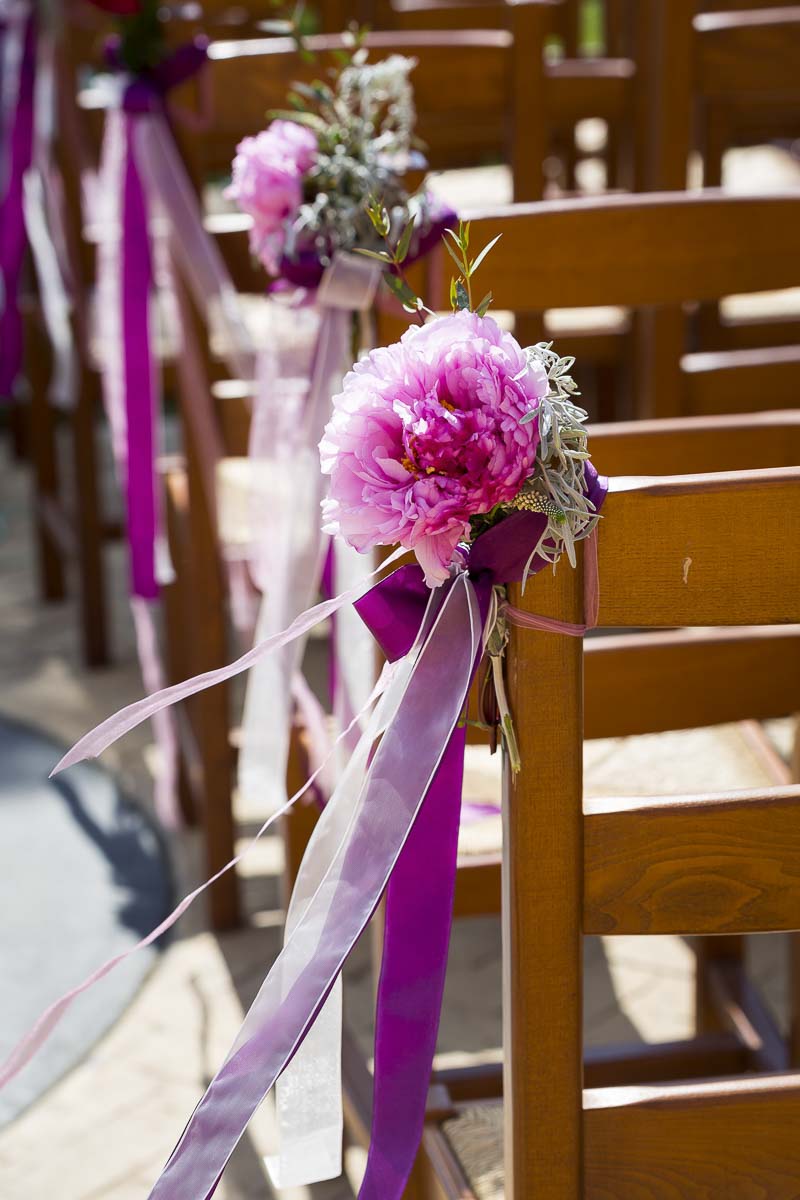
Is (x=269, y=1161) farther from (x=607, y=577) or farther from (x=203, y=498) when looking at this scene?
(x=203, y=498)

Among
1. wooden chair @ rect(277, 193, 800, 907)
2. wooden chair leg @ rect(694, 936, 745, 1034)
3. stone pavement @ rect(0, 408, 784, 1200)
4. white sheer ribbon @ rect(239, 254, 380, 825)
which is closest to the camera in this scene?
wooden chair @ rect(277, 193, 800, 907)

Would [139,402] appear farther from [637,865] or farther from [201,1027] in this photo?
[637,865]

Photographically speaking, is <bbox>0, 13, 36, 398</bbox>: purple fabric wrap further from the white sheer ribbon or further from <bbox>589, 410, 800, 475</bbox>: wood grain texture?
<bbox>589, 410, 800, 475</bbox>: wood grain texture

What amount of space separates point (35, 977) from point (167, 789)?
501 millimetres

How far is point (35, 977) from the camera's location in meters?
2.84

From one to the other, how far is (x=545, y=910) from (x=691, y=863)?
116 millimetres

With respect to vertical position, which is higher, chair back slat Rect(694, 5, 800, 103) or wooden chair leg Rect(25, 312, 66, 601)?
chair back slat Rect(694, 5, 800, 103)

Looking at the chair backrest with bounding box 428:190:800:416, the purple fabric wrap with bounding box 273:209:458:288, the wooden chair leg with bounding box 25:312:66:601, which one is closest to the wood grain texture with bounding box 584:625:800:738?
the chair backrest with bounding box 428:190:800:416

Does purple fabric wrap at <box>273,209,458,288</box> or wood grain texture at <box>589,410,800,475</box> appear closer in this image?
wood grain texture at <box>589,410,800,475</box>

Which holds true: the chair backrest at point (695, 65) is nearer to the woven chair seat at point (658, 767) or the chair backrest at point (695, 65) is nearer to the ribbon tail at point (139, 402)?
the ribbon tail at point (139, 402)

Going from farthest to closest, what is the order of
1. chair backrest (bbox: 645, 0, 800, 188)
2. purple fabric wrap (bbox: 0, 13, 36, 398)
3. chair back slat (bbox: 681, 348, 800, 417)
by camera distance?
purple fabric wrap (bbox: 0, 13, 36, 398)
chair backrest (bbox: 645, 0, 800, 188)
chair back slat (bbox: 681, 348, 800, 417)

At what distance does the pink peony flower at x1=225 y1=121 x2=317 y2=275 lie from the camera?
208cm

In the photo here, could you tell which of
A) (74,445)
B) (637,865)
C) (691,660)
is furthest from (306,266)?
(74,445)

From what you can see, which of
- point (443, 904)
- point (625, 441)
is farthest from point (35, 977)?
point (443, 904)
